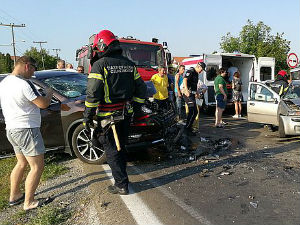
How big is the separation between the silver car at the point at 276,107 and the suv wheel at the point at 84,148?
13.8 feet

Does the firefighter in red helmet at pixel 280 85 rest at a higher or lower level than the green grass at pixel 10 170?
higher

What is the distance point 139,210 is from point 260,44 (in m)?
24.3

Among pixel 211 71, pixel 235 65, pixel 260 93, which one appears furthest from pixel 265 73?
pixel 260 93

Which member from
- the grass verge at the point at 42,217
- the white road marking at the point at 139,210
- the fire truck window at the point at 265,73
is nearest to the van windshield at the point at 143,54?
the white road marking at the point at 139,210

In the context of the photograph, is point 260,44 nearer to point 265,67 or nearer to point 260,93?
point 265,67

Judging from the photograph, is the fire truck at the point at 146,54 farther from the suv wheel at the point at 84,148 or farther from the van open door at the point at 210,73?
the suv wheel at the point at 84,148

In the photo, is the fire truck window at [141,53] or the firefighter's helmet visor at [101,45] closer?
the firefighter's helmet visor at [101,45]

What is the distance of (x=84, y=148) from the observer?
5.02 metres

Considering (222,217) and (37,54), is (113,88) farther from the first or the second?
(37,54)

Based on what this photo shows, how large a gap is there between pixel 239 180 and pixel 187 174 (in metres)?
0.78

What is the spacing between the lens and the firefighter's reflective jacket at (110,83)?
11.0 feet

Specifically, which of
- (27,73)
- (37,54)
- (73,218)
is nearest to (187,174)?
(73,218)

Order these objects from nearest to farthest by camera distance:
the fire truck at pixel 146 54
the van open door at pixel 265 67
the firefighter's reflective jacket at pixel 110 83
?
the firefighter's reflective jacket at pixel 110 83
the fire truck at pixel 146 54
the van open door at pixel 265 67

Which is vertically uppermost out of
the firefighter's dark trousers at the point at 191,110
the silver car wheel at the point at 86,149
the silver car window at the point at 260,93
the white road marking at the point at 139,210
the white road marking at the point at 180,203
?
the silver car window at the point at 260,93
